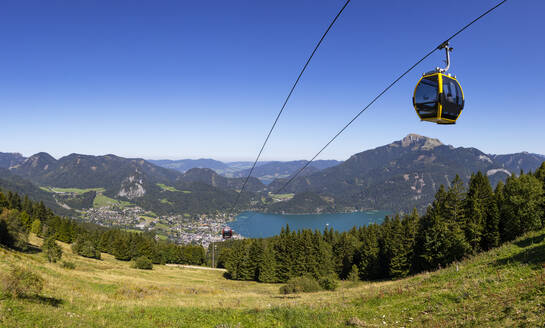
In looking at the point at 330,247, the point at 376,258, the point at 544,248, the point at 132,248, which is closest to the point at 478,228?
the point at 376,258

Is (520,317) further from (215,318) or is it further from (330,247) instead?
(330,247)

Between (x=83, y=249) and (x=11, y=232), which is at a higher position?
(x=11, y=232)

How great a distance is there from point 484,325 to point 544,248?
36.3ft

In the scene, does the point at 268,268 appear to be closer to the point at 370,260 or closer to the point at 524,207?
the point at 370,260

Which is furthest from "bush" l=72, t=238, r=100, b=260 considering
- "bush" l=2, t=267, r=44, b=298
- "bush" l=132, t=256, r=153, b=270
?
"bush" l=2, t=267, r=44, b=298

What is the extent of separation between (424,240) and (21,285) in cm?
4561

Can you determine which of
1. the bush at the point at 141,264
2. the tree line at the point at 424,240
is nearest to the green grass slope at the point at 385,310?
the tree line at the point at 424,240

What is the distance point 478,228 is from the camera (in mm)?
37125

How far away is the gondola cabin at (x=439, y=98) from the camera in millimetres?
11133

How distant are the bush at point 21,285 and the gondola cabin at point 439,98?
17775mm

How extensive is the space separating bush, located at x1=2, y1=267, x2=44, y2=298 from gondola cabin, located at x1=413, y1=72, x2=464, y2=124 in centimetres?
1778

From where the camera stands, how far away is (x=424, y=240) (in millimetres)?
41562

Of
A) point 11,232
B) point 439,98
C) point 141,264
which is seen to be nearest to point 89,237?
point 11,232

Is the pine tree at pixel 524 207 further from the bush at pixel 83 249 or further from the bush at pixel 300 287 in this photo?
the bush at pixel 83 249
